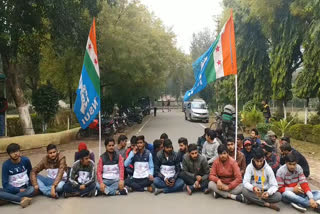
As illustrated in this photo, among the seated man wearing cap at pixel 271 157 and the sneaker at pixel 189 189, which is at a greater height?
the seated man wearing cap at pixel 271 157

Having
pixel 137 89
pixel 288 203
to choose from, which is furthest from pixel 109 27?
pixel 288 203

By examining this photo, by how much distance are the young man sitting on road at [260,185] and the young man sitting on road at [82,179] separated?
3.18m

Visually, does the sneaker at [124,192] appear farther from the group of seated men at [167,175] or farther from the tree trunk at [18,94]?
the tree trunk at [18,94]

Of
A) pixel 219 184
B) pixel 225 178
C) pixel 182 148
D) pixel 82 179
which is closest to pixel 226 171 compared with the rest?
pixel 225 178

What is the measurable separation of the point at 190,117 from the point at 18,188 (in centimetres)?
2018

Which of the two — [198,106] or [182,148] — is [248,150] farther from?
[198,106]

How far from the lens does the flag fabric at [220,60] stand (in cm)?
679

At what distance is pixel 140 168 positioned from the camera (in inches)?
258

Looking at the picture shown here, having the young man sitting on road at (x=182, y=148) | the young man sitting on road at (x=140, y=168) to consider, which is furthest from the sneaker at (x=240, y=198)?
the young man sitting on road at (x=140, y=168)

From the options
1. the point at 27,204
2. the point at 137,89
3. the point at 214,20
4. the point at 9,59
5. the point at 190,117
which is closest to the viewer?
the point at 27,204

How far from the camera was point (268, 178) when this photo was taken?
Answer: 5633 mm

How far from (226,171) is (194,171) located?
77cm

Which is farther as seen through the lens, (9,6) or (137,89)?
(137,89)

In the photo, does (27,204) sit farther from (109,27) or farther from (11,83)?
(109,27)
